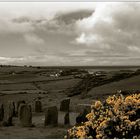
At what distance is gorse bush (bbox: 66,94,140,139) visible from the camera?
35.0 ft

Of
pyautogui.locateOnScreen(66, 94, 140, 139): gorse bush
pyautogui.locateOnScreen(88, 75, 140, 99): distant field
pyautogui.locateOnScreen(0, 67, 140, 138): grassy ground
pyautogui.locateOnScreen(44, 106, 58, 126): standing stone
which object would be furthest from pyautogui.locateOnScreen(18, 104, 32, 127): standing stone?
pyautogui.locateOnScreen(88, 75, 140, 99): distant field

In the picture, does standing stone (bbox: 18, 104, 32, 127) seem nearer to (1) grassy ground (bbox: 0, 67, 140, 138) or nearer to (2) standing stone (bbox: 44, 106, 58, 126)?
(1) grassy ground (bbox: 0, 67, 140, 138)

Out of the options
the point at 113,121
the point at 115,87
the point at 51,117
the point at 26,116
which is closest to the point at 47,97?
the point at 115,87

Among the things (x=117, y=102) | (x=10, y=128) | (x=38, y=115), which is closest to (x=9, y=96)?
(x=38, y=115)

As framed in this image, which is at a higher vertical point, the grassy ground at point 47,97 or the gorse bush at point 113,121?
the gorse bush at point 113,121

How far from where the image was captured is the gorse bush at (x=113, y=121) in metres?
10.7

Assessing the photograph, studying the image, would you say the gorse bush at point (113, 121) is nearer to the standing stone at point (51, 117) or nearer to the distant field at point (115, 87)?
the standing stone at point (51, 117)

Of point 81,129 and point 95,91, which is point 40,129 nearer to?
point 81,129

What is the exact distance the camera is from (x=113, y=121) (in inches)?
428

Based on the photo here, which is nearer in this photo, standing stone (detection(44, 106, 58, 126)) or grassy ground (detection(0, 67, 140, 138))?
grassy ground (detection(0, 67, 140, 138))

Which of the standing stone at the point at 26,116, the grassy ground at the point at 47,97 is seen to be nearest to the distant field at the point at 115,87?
the grassy ground at the point at 47,97

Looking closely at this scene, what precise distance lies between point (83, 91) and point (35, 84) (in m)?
15.7

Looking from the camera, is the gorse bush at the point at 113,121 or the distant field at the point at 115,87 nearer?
the gorse bush at the point at 113,121

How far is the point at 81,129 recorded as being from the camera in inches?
435
